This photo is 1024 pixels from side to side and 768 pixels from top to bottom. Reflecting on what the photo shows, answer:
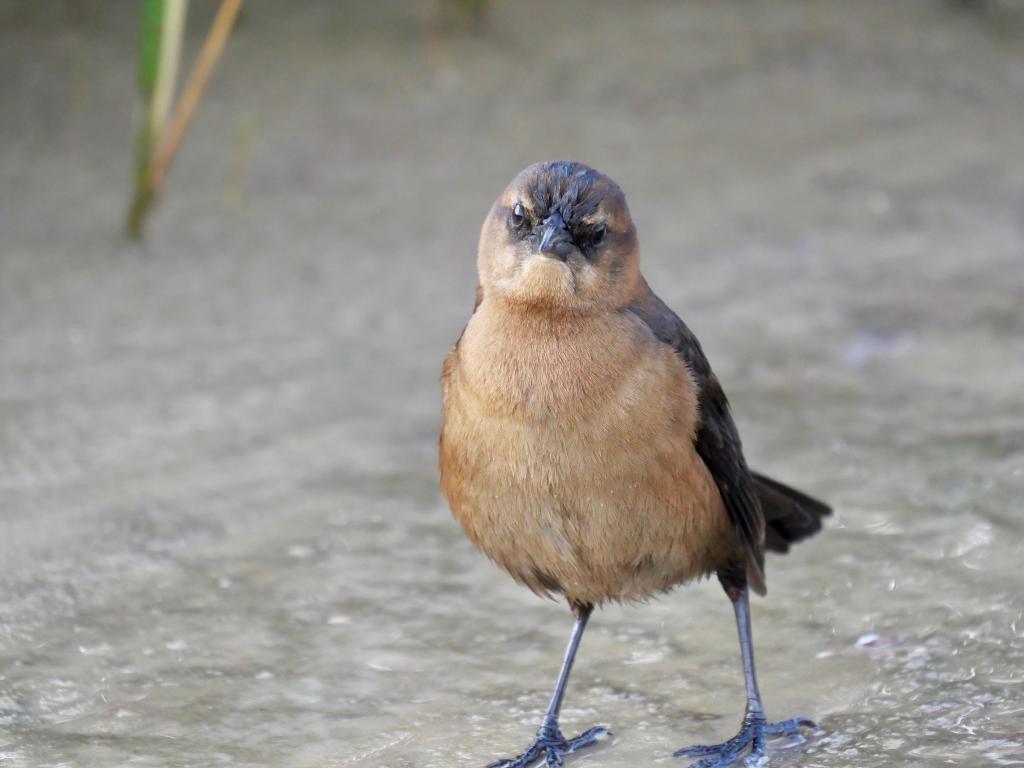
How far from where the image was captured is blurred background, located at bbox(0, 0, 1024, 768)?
4371mm

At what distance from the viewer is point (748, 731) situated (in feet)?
13.3

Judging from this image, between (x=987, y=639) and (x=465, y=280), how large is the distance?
4154mm

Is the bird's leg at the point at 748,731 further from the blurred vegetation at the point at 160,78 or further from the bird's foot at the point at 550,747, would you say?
the blurred vegetation at the point at 160,78

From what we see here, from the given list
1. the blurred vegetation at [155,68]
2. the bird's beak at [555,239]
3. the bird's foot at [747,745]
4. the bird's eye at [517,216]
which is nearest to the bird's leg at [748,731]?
the bird's foot at [747,745]

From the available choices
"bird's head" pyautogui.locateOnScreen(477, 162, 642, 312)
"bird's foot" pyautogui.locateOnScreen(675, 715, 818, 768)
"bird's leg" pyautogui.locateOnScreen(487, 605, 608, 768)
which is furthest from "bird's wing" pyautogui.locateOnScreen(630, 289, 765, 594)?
"bird's leg" pyautogui.locateOnScreen(487, 605, 608, 768)

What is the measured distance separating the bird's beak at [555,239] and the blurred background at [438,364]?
1.33 m

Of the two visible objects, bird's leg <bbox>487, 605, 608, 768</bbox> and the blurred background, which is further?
the blurred background

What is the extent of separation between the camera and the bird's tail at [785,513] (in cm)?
460

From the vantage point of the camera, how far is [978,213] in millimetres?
8594

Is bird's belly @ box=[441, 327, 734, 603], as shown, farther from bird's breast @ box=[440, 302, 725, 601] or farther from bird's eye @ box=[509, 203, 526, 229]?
bird's eye @ box=[509, 203, 526, 229]

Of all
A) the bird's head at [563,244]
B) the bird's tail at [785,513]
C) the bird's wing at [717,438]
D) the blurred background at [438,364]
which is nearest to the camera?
the bird's head at [563,244]

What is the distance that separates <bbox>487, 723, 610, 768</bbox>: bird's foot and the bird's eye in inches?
53.9

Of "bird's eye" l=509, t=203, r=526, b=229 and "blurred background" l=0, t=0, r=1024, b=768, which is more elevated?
"bird's eye" l=509, t=203, r=526, b=229

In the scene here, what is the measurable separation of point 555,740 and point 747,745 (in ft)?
1.68
